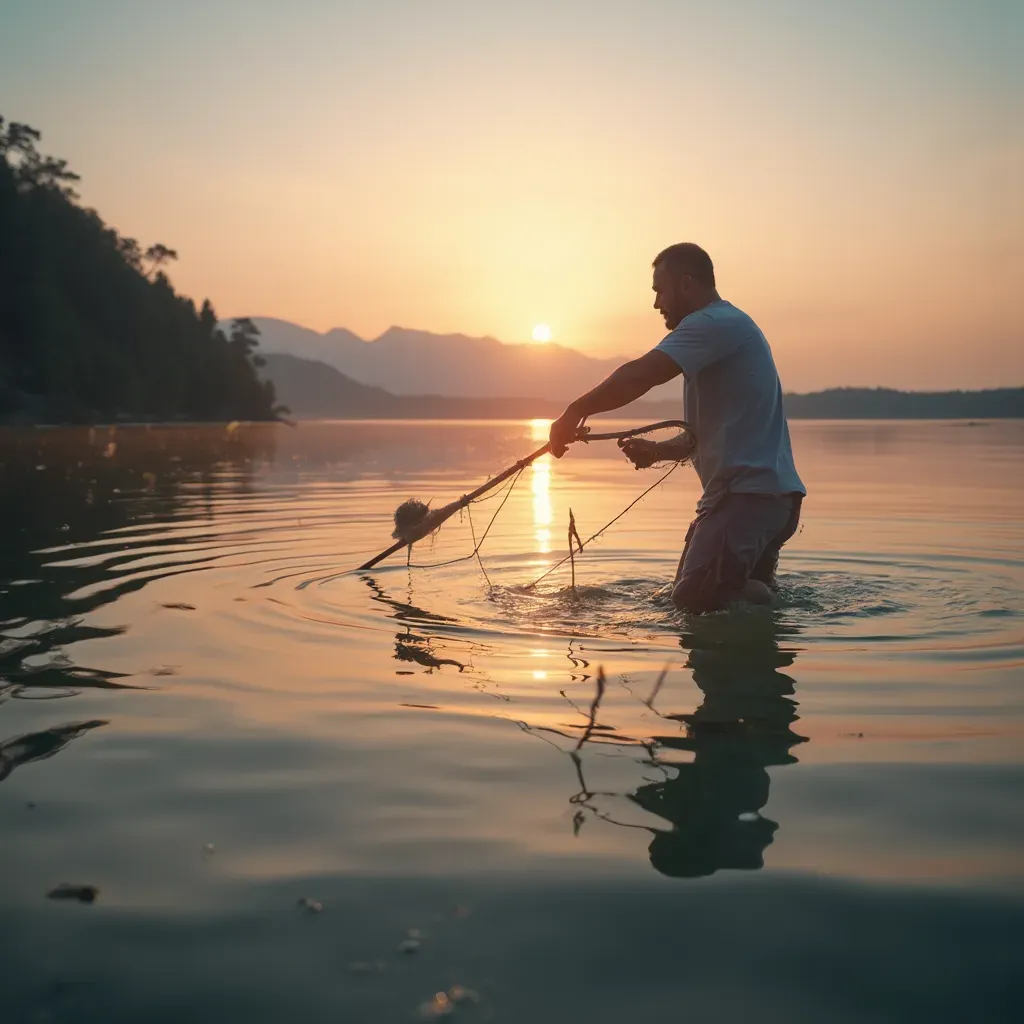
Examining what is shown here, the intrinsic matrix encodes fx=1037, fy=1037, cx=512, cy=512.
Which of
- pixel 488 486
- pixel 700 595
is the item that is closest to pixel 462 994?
pixel 700 595

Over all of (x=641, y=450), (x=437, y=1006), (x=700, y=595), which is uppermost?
(x=641, y=450)

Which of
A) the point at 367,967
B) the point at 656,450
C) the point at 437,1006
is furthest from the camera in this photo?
the point at 656,450

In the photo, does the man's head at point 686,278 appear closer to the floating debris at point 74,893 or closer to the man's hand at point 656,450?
the man's hand at point 656,450

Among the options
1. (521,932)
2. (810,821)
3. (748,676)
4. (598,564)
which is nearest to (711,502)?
(748,676)

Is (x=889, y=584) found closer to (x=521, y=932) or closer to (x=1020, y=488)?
(x=521, y=932)

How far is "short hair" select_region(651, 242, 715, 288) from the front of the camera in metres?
7.47

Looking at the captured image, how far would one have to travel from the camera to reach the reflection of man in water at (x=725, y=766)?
339cm

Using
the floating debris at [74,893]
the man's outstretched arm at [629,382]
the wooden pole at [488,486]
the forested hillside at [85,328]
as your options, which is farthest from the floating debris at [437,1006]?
the forested hillside at [85,328]

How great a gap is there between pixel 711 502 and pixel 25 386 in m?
81.6

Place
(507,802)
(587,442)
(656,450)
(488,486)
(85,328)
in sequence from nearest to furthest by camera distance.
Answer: (507,802)
(488,486)
(656,450)
(587,442)
(85,328)

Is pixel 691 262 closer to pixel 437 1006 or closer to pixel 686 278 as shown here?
pixel 686 278

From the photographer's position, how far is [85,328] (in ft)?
301

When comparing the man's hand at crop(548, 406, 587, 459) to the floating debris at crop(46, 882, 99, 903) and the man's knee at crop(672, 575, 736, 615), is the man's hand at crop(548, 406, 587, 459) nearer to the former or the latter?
the man's knee at crop(672, 575, 736, 615)

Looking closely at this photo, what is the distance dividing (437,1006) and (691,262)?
598 cm
